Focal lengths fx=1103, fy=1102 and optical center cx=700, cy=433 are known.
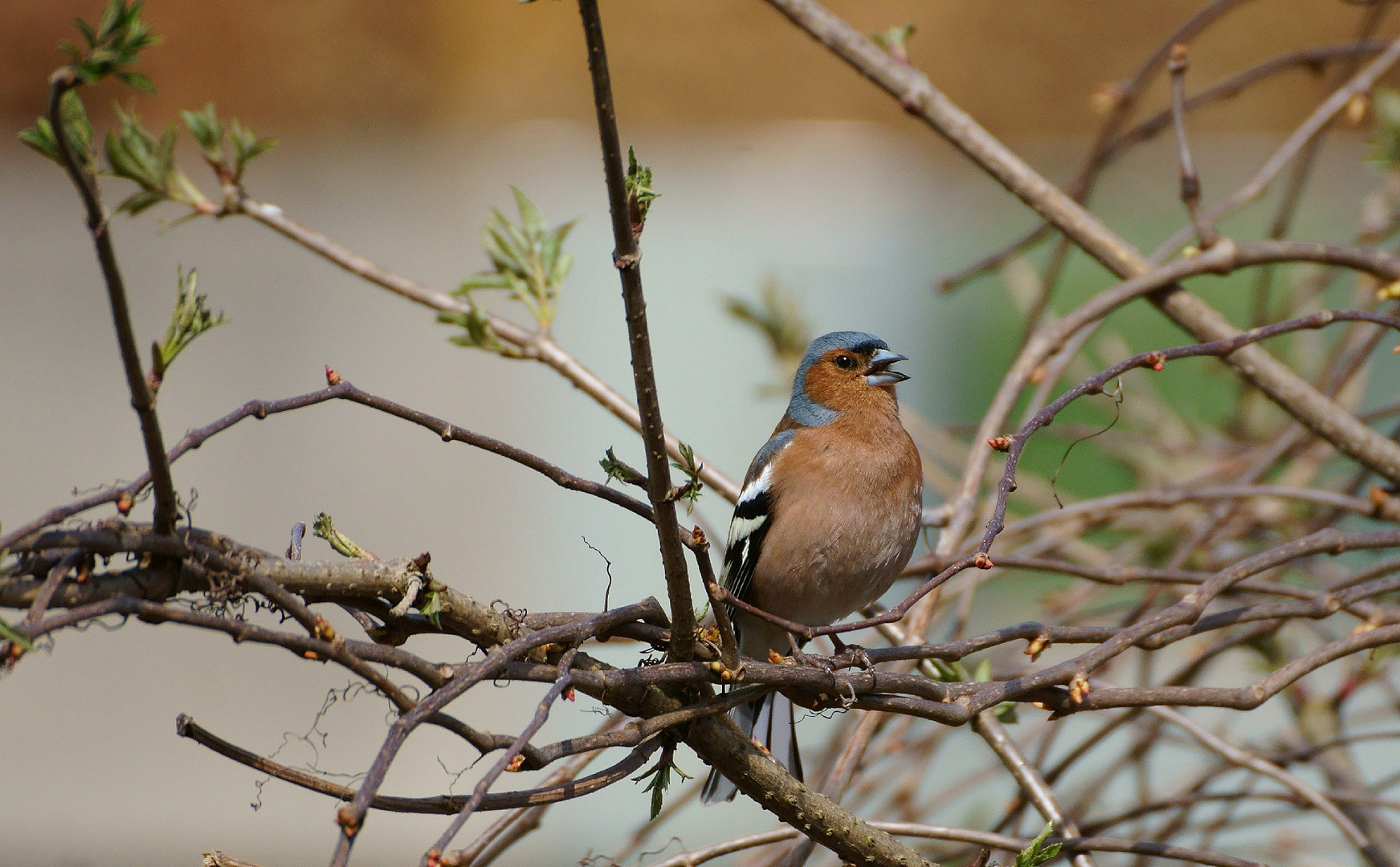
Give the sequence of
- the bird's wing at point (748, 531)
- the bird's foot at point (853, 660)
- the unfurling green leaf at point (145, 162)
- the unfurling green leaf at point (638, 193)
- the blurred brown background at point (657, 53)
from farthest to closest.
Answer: the blurred brown background at point (657, 53) < the bird's wing at point (748, 531) < the unfurling green leaf at point (145, 162) < the bird's foot at point (853, 660) < the unfurling green leaf at point (638, 193)

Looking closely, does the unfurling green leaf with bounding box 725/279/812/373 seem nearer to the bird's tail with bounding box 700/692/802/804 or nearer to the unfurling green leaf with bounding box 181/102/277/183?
the bird's tail with bounding box 700/692/802/804

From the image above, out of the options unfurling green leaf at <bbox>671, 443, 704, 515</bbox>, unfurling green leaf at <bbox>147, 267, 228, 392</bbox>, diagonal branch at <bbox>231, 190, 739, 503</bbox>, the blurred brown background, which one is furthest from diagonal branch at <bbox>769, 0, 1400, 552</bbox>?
the blurred brown background

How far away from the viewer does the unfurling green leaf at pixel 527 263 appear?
2.28 meters

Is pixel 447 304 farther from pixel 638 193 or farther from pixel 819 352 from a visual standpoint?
pixel 638 193

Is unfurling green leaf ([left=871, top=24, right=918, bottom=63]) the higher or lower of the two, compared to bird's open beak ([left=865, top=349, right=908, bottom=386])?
higher

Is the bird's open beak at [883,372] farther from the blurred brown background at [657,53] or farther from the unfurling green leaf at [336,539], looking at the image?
the blurred brown background at [657,53]

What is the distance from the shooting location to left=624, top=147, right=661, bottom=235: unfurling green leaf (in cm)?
108

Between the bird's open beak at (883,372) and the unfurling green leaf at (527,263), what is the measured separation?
3.37 ft

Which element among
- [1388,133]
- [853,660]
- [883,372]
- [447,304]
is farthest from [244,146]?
[1388,133]

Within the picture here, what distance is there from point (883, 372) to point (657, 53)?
3.92 metres

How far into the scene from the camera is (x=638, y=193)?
108 cm

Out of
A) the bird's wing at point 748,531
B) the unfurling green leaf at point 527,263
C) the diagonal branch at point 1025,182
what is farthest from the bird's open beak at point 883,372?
the unfurling green leaf at point 527,263

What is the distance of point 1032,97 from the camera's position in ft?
20.6

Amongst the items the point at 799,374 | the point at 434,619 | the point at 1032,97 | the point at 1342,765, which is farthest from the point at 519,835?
the point at 1032,97
